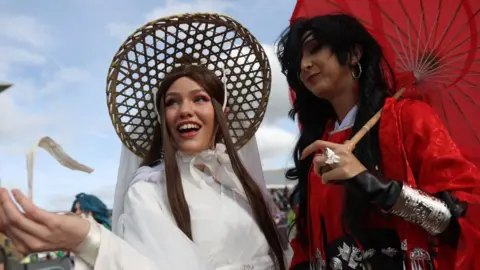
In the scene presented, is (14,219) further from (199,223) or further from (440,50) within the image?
(440,50)

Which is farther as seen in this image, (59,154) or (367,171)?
(367,171)

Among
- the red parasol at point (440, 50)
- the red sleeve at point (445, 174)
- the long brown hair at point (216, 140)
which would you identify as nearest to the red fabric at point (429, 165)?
the red sleeve at point (445, 174)

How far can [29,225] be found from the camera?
3.85 feet

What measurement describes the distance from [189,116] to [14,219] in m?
1.08

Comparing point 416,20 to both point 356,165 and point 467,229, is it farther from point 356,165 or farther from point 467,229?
point 467,229

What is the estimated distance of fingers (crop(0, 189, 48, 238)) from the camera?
1.16 m

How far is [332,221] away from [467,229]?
0.48 metres

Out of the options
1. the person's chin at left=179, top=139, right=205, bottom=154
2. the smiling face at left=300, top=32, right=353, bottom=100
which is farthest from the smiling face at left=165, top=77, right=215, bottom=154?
the smiling face at left=300, top=32, right=353, bottom=100

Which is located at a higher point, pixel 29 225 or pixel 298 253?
pixel 29 225

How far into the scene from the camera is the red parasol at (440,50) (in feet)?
6.04

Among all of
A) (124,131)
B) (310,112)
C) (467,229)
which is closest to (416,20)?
(310,112)

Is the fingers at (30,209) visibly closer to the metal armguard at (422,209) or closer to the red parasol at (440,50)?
the metal armguard at (422,209)

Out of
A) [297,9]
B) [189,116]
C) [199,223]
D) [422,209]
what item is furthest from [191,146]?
[422,209]

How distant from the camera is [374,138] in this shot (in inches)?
68.4
